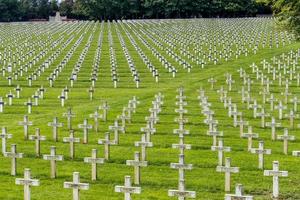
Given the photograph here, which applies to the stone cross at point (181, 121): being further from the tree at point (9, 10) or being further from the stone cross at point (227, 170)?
the tree at point (9, 10)

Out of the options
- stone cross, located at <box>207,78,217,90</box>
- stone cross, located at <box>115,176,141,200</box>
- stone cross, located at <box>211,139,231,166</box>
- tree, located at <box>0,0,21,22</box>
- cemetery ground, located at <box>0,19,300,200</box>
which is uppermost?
tree, located at <box>0,0,21,22</box>

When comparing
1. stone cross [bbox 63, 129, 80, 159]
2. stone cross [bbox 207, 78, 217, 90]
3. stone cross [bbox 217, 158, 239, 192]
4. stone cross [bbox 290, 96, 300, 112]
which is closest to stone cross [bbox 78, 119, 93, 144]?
stone cross [bbox 63, 129, 80, 159]

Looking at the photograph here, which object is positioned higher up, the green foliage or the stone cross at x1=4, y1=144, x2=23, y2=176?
the green foliage

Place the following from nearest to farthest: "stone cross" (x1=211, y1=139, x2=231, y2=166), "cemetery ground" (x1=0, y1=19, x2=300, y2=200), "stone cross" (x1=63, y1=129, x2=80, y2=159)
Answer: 1. "cemetery ground" (x1=0, y1=19, x2=300, y2=200)
2. "stone cross" (x1=211, y1=139, x2=231, y2=166)
3. "stone cross" (x1=63, y1=129, x2=80, y2=159)

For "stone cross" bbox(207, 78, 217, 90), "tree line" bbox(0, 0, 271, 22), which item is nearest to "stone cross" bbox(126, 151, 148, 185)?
"stone cross" bbox(207, 78, 217, 90)

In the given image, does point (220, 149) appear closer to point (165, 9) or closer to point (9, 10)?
point (165, 9)

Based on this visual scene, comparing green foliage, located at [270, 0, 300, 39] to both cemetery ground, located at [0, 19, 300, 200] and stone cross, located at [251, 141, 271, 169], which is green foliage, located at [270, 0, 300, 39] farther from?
stone cross, located at [251, 141, 271, 169]

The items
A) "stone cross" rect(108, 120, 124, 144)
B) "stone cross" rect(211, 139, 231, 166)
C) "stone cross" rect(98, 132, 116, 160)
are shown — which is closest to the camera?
"stone cross" rect(211, 139, 231, 166)

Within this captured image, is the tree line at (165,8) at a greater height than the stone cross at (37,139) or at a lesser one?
greater

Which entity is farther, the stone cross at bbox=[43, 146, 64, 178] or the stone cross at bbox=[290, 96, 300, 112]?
the stone cross at bbox=[290, 96, 300, 112]

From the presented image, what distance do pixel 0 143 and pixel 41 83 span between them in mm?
17718

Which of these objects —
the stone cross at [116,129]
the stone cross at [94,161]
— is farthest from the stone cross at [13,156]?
the stone cross at [116,129]

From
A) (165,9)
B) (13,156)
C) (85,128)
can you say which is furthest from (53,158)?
(165,9)

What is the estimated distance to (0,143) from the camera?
19844mm
